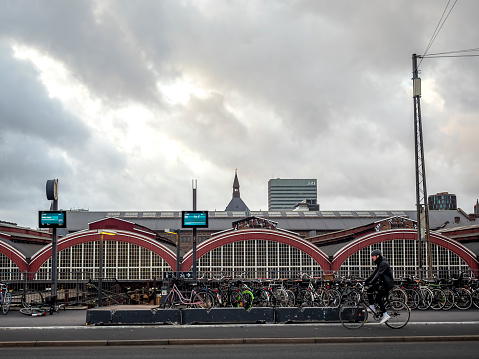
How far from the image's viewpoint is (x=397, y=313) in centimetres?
1530

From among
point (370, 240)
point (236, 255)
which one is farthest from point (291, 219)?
point (236, 255)

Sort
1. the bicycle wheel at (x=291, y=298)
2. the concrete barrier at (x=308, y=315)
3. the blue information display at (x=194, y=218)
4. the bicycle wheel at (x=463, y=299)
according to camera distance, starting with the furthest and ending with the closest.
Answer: the blue information display at (x=194, y=218)
the bicycle wheel at (x=291, y=298)
the bicycle wheel at (x=463, y=299)
the concrete barrier at (x=308, y=315)

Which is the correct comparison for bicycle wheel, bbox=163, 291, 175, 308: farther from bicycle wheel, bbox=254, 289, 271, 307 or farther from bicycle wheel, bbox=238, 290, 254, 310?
bicycle wheel, bbox=254, 289, 271, 307

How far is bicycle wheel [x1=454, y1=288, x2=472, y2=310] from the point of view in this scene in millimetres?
21219

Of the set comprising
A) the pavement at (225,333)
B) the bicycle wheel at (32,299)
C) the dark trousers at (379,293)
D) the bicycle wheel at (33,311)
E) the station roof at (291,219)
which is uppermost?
the station roof at (291,219)

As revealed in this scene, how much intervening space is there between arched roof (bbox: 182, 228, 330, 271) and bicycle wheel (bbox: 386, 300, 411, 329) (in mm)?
32724

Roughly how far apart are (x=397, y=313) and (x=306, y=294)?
6828mm

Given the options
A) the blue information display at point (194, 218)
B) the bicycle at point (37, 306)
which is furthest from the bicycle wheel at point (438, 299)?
the bicycle at point (37, 306)

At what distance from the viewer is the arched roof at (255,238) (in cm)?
4809

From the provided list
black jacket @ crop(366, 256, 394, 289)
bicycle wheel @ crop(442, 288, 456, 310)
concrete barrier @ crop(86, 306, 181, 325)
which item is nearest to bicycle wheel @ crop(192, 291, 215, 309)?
concrete barrier @ crop(86, 306, 181, 325)

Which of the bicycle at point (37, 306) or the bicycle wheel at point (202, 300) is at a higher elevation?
the bicycle wheel at point (202, 300)

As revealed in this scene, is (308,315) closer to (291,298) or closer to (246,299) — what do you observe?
(246,299)

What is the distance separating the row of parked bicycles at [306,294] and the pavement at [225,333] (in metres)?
2.75

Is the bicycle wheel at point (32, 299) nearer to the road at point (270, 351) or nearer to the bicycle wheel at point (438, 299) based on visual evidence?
the road at point (270, 351)
